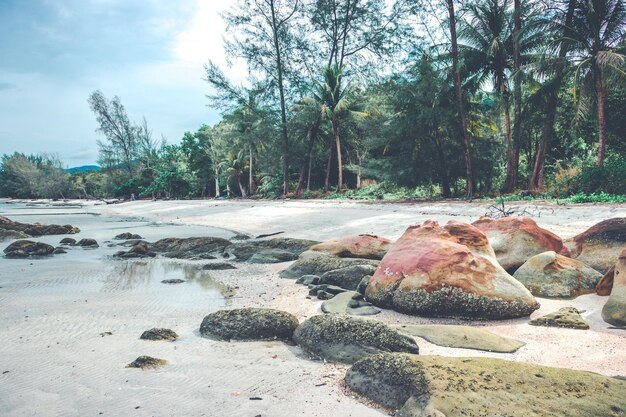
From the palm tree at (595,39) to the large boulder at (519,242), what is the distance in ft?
41.0

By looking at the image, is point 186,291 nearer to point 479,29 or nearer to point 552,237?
point 552,237

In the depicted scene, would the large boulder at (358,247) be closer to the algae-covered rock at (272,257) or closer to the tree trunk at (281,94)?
the algae-covered rock at (272,257)

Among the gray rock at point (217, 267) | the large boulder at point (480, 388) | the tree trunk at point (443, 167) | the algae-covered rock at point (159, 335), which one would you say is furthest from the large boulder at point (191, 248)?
the tree trunk at point (443, 167)

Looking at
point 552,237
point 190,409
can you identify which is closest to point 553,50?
point 552,237

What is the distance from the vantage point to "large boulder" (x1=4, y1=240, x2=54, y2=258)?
27.0 feet

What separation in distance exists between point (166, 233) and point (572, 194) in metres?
13.3

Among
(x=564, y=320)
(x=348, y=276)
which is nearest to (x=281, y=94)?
(x=348, y=276)

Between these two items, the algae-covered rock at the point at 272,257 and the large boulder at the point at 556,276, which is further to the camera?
→ the algae-covered rock at the point at 272,257

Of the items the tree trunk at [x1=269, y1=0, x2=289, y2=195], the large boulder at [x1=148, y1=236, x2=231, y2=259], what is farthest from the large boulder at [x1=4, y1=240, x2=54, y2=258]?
the tree trunk at [x1=269, y1=0, x2=289, y2=195]

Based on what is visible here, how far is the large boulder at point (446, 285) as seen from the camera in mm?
3652

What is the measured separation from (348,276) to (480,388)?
3.05 metres

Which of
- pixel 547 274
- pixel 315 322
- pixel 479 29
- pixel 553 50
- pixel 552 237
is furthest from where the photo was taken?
pixel 479 29

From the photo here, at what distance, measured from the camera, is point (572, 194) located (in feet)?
44.1

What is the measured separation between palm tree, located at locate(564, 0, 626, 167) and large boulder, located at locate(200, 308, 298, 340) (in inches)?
633
